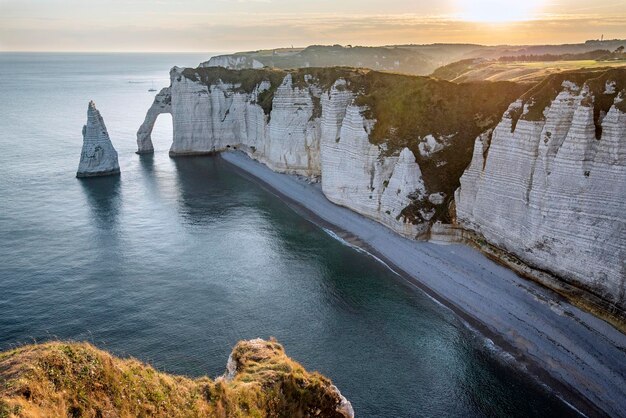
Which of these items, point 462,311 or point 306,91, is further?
point 306,91

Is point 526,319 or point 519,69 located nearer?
point 526,319

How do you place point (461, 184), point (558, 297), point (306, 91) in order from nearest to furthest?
point (558, 297)
point (461, 184)
point (306, 91)

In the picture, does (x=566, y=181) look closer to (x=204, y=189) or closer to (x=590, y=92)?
(x=590, y=92)

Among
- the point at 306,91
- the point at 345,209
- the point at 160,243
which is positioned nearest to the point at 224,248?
the point at 160,243

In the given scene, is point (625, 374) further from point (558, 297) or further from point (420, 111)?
point (420, 111)

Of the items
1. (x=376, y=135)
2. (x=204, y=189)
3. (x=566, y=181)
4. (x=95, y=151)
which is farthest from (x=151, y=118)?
(x=566, y=181)

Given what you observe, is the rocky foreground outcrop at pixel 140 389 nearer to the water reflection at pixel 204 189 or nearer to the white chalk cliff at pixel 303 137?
the white chalk cliff at pixel 303 137

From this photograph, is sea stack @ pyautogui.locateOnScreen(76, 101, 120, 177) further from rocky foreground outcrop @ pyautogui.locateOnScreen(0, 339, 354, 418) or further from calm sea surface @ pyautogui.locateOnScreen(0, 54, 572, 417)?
rocky foreground outcrop @ pyautogui.locateOnScreen(0, 339, 354, 418)
